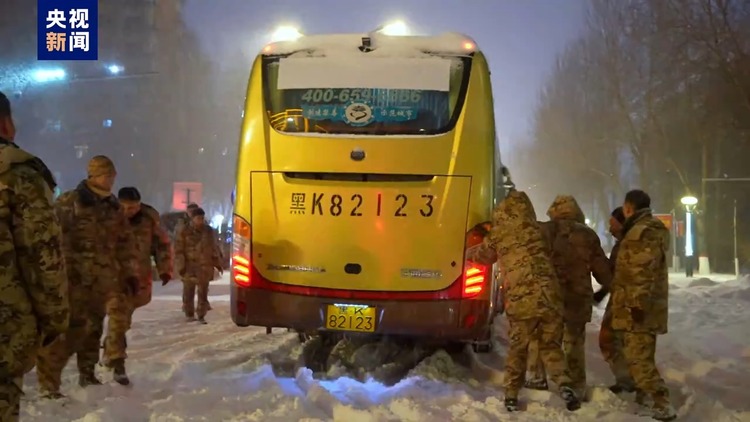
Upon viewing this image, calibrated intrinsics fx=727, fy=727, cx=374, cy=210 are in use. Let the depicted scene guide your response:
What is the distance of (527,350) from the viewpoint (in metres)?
5.73

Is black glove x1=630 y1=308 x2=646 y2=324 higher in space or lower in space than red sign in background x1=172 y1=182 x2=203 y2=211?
lower

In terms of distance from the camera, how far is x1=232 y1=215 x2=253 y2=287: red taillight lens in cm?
681

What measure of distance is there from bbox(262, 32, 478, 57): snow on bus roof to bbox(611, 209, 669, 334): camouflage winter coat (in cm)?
238

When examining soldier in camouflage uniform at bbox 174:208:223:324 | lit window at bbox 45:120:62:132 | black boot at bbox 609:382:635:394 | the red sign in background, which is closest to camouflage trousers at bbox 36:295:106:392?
black boot at bbox 609:382:635:394

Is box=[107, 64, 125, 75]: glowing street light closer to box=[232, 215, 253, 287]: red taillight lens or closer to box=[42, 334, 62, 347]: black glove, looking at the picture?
box=[232, 215, 253, 287]: red taillight lens

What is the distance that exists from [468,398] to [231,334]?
524cm

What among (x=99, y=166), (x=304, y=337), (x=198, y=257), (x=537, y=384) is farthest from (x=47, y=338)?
(x=198, y=257)

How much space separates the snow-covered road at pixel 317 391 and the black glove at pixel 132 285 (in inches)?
30.5

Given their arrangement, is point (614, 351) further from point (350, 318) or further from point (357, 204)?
point (357, 204)

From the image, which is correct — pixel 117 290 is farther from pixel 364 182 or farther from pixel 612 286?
pixel 612 286

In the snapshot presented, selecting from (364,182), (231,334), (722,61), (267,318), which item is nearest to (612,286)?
(364,182)

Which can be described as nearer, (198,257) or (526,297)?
(526,297)

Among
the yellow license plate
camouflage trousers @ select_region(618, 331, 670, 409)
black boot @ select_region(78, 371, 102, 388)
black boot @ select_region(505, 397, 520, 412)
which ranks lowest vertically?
black boot @ select_region(505, 397, 520, 412)

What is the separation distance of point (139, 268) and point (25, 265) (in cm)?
340
